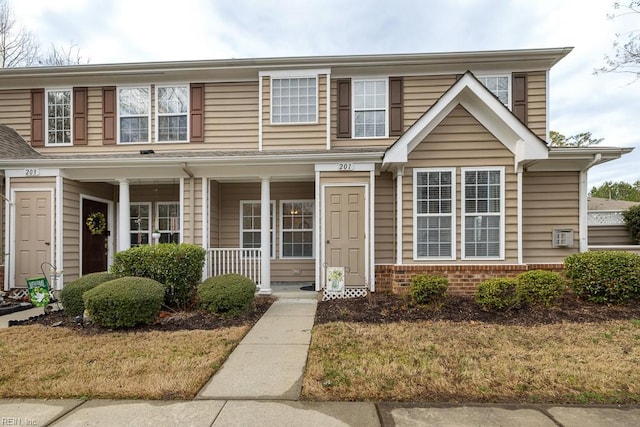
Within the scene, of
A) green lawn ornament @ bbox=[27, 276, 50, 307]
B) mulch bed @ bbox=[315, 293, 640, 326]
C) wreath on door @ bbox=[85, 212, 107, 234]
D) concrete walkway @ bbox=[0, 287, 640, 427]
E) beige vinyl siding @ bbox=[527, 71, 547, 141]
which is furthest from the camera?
wreath on door @ bbox=[85, 212, 107, 234]

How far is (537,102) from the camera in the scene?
8.56m

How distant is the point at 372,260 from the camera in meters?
7.19

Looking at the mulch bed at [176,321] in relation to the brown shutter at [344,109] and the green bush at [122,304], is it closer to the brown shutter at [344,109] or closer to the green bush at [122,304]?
the green bush at [122,304]

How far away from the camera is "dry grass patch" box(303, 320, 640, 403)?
10.4 ft

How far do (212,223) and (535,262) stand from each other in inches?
310

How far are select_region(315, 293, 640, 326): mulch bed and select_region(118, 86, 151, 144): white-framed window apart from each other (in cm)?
687

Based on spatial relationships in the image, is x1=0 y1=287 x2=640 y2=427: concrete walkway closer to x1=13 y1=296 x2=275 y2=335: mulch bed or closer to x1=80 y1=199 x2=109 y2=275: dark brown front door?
x1=13 y1=296 x2=275 y2=335: mulch bed

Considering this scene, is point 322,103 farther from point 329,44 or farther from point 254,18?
point 329,44

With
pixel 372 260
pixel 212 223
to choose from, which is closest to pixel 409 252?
pixel 372 260

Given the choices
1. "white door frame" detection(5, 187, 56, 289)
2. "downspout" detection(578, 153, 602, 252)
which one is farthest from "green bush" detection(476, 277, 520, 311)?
"white door frame" detection(5, 187, 56, 289)

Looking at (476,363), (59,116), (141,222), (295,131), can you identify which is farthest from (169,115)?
(476,363)

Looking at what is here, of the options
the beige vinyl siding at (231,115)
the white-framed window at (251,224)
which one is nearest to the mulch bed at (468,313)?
the white-framed window at (251,224)

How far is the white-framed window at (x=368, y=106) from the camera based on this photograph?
28.9 feet

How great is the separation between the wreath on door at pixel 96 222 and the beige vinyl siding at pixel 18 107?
117 inches
